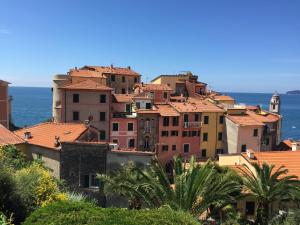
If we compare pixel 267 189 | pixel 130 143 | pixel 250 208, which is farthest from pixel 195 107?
pixel 267 189

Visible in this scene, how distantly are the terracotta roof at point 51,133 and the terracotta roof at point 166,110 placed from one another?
1682 centimetres

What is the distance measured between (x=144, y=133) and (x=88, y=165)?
64.5 feet

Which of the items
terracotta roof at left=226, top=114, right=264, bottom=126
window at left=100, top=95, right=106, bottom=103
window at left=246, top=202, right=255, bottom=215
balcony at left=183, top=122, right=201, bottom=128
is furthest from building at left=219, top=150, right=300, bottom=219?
window at left=100, top=95, right=106, bottom=103

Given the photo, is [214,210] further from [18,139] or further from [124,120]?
[124,120]

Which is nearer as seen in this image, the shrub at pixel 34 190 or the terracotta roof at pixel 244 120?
the shrub at pixel 34 190

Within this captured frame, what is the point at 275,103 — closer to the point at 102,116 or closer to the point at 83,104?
the point at 102,116

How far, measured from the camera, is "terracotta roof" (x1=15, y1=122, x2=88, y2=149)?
103ft

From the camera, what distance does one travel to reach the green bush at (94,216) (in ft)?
42.2

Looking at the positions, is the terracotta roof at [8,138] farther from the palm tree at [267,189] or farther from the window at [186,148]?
the window at [186,148]

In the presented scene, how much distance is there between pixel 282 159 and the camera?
1197 inches

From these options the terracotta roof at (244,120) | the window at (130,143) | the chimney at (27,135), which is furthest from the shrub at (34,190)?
the terracotta roof at (244,120)

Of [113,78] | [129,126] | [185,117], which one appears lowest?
[129,126]

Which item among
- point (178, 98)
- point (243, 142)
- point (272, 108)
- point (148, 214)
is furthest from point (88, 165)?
point (272, 108)

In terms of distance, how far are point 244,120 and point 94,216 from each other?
4008cm
